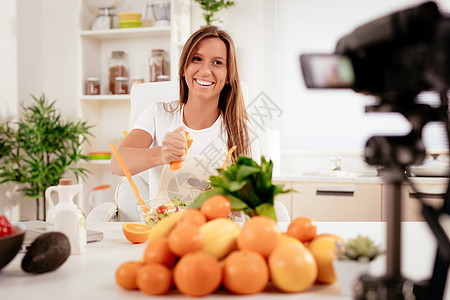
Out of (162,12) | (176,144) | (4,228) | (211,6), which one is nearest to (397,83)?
(4,228)

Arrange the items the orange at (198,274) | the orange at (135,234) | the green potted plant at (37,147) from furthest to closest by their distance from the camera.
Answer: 1. the green potted plant at (37,147)
2. the orange at (135,234)
3. the orange at (198,274)

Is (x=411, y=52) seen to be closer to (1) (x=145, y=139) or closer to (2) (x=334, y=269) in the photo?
(2) (x=334, y=269)

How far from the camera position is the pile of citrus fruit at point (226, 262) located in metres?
0.65

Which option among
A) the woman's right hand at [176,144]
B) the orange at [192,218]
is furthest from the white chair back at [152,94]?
the orange at [192,218]

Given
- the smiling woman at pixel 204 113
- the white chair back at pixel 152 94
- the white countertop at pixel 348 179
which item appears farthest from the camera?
the white countertop at pixel 348 179

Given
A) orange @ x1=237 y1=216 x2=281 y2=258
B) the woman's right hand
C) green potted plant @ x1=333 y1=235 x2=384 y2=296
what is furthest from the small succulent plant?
the woman's right hand

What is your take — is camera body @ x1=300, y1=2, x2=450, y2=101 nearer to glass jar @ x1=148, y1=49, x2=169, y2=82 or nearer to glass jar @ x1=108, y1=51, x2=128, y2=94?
glass jar @ x1=148, y1=49, x2=169, y2=82

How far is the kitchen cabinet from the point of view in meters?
3.38

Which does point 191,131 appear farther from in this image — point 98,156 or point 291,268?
point 98,156

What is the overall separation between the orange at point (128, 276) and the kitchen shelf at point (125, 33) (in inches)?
109

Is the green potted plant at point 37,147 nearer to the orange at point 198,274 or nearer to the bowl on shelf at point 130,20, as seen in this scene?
the bowl on shelf at point 130,20

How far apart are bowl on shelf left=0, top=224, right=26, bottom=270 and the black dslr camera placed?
0.57m

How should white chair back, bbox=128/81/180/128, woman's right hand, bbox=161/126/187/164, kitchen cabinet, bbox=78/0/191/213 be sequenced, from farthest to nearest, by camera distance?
kitchen cabinet, bbox=78/0/191/213 → white chair back, bbox=128/81/180/128 → woman's right hand, bbox=161/126/187/164

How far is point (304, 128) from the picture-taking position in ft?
11.6
